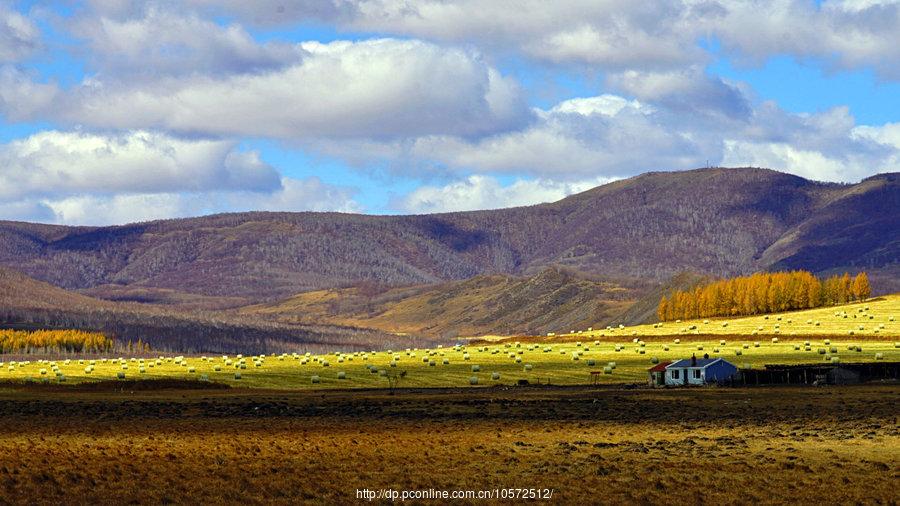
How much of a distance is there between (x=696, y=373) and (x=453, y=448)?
4765 centimetres

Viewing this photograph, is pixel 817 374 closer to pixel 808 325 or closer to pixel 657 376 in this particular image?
pixel 657 376

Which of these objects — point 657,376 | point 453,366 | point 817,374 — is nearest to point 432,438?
point 657,376

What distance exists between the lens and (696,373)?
9538 cm

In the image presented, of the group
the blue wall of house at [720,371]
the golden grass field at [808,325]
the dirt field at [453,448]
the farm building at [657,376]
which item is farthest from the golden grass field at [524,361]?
the dirt field at [453,448]

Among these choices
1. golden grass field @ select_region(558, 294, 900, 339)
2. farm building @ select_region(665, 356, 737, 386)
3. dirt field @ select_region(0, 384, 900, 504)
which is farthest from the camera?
golden grass field @ select_region(558, 294, 900, 339)

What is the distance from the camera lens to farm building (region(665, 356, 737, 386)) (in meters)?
94.9

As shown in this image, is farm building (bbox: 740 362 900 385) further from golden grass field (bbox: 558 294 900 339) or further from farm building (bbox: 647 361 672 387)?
golden grass field (bbox: 558 294 900 339)

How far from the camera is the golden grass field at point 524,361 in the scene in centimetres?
10219

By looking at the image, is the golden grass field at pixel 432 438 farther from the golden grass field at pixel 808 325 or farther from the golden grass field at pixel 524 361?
the golden grass field at pixel 808 325

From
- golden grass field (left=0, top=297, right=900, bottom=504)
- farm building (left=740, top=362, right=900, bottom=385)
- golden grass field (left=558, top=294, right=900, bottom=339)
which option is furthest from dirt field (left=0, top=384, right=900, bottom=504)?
golden grass field (left=558, top=294, right=900, bottom=339)

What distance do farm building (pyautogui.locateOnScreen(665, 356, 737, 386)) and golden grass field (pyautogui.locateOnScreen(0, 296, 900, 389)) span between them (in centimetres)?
560

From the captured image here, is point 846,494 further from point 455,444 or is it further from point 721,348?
point 721,348

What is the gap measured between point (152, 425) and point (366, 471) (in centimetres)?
2117

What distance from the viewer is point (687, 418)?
65438mm
